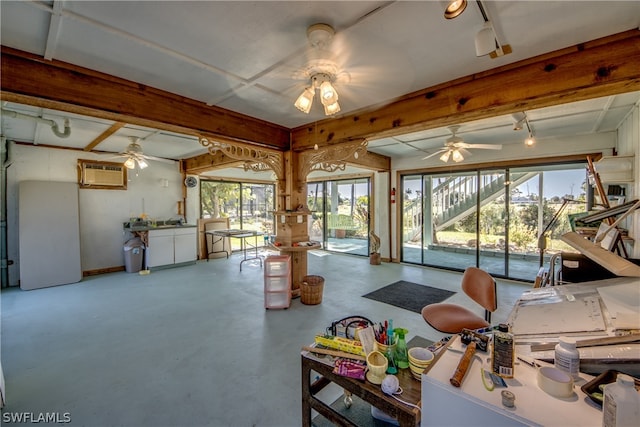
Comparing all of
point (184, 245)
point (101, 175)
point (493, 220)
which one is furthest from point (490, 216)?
point (101, 175)

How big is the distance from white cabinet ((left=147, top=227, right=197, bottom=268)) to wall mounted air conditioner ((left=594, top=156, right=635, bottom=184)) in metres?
7.32

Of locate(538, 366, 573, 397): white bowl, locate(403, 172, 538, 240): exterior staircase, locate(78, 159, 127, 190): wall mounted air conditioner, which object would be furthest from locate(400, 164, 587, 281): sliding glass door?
locate(78, 159, 127, 190): wall mounted air conditioner

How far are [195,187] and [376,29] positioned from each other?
6686 mm

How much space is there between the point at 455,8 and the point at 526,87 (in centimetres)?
122

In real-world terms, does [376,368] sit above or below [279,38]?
below

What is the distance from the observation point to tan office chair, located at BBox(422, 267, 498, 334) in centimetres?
226

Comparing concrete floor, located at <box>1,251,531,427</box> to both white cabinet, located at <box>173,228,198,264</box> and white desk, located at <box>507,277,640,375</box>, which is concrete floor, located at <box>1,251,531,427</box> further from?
white desk, located at <box>507,277,640,375</box>

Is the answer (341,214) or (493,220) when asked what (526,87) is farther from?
(341,214)

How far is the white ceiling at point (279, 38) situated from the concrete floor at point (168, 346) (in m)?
2.57

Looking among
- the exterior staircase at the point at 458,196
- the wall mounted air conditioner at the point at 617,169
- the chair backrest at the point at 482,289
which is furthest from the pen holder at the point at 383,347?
the exterior staircase at the point at 458,196

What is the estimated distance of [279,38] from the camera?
1.76 metres

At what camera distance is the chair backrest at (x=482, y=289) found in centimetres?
242

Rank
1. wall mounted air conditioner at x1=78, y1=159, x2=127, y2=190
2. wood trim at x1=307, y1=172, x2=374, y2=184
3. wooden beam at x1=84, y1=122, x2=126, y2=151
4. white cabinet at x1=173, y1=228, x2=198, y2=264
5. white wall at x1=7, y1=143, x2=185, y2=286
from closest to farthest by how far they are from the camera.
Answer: wooden beam at x1=84, y1=122, x2=126, y2=151, white wall at x1=7, y1=143, x2=185, y2=286, wall mounted air conditioner at x1=78, y1=159, x2=127, y2=190, white cabinet at x1=173, y1=228, x2=198, y2=264, wood trim at x1=307, y1=172, x2=374, y2=184

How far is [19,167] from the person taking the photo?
189 inches
